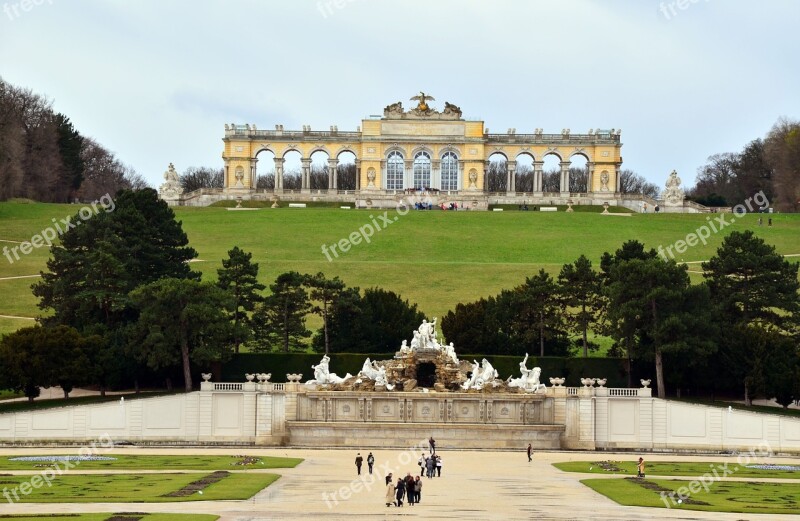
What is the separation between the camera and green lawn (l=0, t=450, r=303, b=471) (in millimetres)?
46344

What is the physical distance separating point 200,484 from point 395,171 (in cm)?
8808

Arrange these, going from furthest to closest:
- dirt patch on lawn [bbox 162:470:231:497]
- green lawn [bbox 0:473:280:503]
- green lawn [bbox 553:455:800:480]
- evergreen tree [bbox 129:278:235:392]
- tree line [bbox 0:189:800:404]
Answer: evergreen tree [bbox 129:278:235:392] → tree line [bbox 0:189:800:404] → green lawn [bbox 553:455:800:480] → dirt patch on lawn [bbox 162:470:231:497] → green lawn [bbox 0:473:280:503]

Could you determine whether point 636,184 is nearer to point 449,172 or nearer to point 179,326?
point 449,172

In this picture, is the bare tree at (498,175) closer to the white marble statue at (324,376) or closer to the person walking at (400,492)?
the white marble statue at (324,376)

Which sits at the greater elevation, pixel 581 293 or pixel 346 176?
pixel 346 176

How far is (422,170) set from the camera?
12769cm

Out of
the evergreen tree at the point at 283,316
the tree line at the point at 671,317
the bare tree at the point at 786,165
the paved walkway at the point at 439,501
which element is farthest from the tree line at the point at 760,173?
the paved walkway at the point at 439,501

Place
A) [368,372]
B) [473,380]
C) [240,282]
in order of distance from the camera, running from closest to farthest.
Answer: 1. [368,372]
2. [473,380]
3. [240,282]

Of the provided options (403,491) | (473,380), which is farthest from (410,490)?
(473,380)

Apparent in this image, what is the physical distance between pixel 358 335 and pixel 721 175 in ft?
303

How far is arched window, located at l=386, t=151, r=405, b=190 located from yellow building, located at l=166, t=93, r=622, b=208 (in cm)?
9

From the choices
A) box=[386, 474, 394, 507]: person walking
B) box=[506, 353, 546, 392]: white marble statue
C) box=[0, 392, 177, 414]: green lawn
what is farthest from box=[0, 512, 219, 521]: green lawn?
box=[506, 353, 546, 392]: white marble statue

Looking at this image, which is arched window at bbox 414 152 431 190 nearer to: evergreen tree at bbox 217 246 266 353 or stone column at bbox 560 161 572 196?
stone column at bbox 560 161 572 196

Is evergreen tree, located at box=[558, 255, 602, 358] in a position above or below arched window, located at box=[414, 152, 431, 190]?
below
